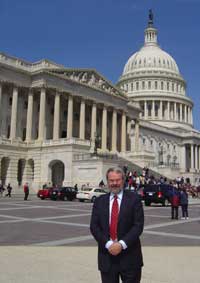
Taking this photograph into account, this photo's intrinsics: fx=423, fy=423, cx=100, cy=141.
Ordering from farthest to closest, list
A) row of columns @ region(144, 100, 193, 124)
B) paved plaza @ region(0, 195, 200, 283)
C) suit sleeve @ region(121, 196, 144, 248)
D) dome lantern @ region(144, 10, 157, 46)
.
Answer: dome lantern @ region(144, 10, 157, 46) → row of columns @ region(144, 100, 193, 124) → paved plaza @ region(0, 195, 200, 283) → suit sleeve @ region(121, 196, 144, 248)

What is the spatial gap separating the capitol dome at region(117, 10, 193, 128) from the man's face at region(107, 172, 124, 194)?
123m

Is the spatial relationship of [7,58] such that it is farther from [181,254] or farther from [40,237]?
[181,254]

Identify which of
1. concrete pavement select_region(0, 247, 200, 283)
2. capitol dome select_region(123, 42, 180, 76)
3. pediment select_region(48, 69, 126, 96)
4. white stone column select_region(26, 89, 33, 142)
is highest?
capitol dome select_region(123, 42, 180, 76)

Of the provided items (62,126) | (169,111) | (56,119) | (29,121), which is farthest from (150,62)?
(29,121)

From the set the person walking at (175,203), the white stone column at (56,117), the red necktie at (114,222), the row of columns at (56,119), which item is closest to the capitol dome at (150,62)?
the row of columns at (56,119)

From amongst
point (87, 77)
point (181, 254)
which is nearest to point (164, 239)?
point (181, 254)

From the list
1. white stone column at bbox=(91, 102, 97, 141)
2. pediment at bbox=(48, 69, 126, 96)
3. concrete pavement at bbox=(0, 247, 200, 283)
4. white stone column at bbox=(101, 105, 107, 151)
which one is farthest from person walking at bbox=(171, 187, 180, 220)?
white stone column at bbox=(101, 105, 107, 151)

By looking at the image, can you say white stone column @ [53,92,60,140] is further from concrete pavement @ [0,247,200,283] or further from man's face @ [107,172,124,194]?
man's face @ [107,172,124,194]

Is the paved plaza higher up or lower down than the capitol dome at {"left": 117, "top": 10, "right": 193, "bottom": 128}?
lower down

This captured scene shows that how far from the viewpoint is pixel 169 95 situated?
435 feet

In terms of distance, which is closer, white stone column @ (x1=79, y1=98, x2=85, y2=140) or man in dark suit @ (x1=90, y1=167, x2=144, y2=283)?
man in dark suit @ (x1=90, y1=167, x2=144, y2=283)

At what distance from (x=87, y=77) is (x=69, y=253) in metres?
64.5

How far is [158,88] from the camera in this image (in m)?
134

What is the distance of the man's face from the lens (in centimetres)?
553
